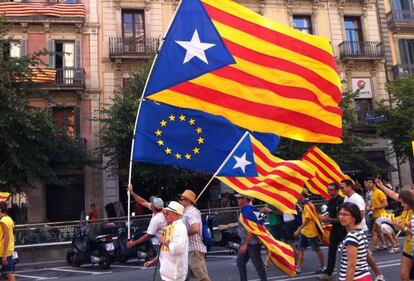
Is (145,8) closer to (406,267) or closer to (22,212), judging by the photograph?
(22,212)

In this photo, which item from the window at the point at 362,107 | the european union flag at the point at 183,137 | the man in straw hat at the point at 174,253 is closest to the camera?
the man in straw hat at the point at 174,253

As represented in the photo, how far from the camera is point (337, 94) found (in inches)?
341


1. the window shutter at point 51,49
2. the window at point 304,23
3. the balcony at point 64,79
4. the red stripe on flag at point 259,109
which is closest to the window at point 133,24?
the balcony at point 64,79

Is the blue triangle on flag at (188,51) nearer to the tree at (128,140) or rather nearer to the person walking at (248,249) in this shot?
the person walking at (248,249)

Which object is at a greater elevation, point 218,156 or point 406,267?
point 218,156

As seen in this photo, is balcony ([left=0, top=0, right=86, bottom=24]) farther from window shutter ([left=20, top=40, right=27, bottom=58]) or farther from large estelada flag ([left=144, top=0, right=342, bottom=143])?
large estelada flag ([left=144, top=0, right=342, bottom=143])

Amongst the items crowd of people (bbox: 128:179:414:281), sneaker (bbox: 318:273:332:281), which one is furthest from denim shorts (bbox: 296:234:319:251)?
sneaker (bbox: 318:273:332:281)

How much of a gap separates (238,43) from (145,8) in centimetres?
1702

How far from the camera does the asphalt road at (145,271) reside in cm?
883

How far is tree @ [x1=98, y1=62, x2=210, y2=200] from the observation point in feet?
61.6

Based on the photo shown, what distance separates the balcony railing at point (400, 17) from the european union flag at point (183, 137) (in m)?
23.2

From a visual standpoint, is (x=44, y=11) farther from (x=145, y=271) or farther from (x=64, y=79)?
(x=145, y=271)

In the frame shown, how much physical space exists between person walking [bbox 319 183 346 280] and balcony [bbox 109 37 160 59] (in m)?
15.9

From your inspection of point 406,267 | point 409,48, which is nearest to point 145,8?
point 409,48
